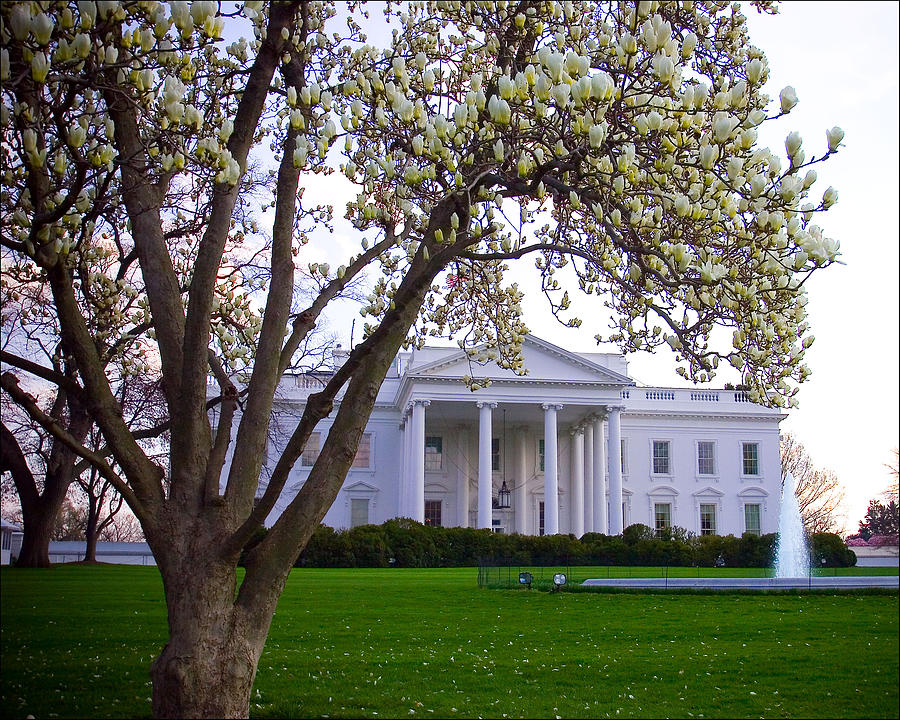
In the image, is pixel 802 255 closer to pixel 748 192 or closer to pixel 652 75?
pixel 748 192

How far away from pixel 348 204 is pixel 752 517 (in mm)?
49294

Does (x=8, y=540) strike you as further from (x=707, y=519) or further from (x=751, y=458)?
(x=751, y=458)

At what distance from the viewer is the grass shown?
26.0 ft

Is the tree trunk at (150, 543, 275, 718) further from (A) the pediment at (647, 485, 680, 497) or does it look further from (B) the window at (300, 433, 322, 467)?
(A) the pediment at (647, 485, 680, 497)

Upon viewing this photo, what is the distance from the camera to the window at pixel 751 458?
172 ft

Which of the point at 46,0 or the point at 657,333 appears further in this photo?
the point at 657,333

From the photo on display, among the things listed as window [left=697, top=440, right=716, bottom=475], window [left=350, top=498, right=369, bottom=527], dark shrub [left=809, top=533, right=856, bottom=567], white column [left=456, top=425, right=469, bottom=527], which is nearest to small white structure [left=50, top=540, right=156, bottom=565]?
window [left=350, top=498, right=369, bottom=527]

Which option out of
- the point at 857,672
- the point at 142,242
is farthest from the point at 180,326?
the point at 857,672

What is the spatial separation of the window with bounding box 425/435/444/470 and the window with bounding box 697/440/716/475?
15.9 meters

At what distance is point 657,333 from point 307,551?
27.7m

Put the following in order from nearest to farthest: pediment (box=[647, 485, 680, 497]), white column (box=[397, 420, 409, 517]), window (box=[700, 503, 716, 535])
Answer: white column (box=[397, 420, 409, 517]) → window (box=[700, 503, 716, 535]) → pediment (box=[647, 485, 680, 497])

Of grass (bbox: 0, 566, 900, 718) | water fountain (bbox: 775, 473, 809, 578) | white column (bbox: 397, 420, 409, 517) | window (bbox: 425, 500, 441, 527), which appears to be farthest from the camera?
window (bbox: 425, 500, 441, 527)

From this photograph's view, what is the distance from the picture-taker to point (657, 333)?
27.1 ft

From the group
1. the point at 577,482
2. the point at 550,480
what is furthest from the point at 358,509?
the point at 550,480
